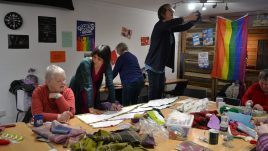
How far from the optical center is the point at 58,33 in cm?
404

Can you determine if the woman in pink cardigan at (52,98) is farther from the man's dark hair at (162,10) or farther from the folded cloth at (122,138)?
the man's dark hair at (162,10)

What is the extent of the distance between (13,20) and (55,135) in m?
2.60

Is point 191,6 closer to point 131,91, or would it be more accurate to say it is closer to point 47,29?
point 131,91

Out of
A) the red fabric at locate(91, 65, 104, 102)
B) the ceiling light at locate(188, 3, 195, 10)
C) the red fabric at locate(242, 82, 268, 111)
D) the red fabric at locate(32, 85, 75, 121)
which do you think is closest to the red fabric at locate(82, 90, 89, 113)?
the red fabric at locate(91, 65, 104, 102)

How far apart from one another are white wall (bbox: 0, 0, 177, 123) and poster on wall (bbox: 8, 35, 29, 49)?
0.15 feet

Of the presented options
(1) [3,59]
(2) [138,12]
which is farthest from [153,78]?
(2) [138,12]

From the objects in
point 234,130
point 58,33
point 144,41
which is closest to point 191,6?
point 144,41

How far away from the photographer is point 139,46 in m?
5.42

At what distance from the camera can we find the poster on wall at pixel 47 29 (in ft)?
12.5

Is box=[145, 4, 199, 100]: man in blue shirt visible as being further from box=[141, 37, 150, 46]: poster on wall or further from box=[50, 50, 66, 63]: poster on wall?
box=[141, 37, 150, 46]: poster on wall

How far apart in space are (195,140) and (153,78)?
56.9 inches

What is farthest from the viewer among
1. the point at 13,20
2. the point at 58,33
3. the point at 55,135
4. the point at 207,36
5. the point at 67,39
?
the point at 207,36

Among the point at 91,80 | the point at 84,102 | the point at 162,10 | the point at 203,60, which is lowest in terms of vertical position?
the point at 84,102

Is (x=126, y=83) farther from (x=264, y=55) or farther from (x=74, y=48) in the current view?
(x=264, y=55)
